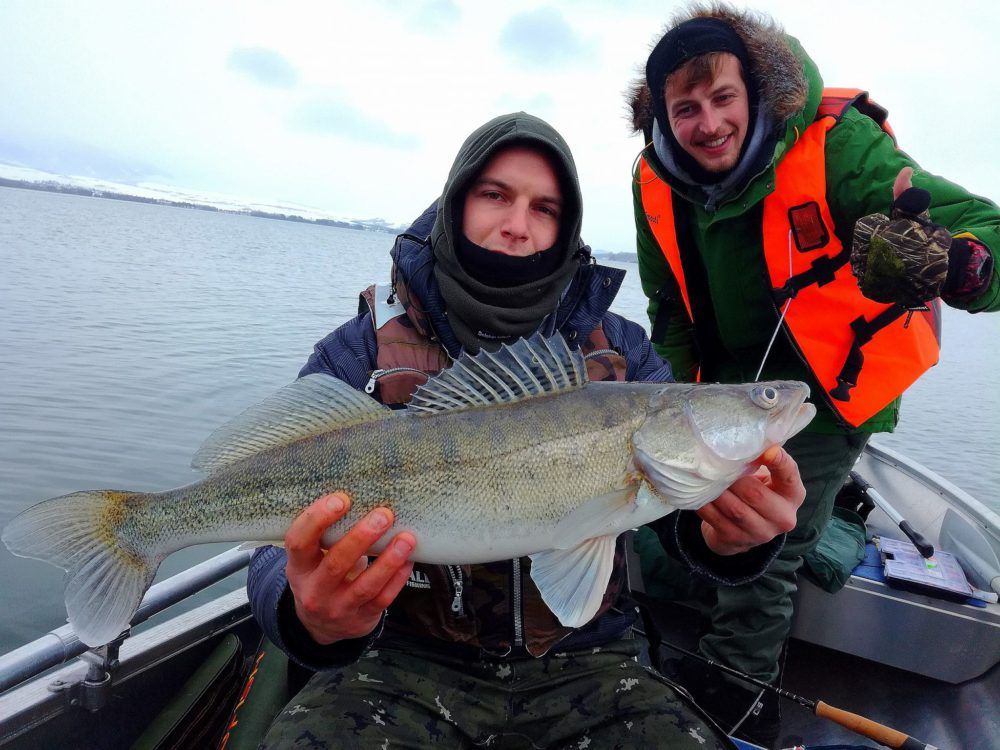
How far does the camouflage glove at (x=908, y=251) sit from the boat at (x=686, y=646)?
7.17 ft

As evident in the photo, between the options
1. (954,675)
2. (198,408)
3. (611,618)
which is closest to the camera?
(611,618)

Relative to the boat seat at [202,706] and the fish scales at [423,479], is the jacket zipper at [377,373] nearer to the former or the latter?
the fish scales at [423,479]

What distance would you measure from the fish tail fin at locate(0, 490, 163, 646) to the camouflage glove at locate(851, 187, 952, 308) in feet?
11.3

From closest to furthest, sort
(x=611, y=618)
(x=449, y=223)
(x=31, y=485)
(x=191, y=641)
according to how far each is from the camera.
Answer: (x=611, y=618), (x=449, y=223), (x=191, y=641), (x=31, y=485)

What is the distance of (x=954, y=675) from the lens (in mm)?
4035

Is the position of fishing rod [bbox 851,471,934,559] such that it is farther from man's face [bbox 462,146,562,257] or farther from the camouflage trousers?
man's face [bbox 462,146,562,257]

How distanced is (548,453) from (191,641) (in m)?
2.33

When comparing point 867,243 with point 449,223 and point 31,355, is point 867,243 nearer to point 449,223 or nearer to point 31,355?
point 449,223

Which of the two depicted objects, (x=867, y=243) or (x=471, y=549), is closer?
(x=471, y=549)

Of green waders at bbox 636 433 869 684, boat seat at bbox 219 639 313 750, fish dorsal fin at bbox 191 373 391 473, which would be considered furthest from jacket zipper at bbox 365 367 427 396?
green waders at bbox 636 433 869 684

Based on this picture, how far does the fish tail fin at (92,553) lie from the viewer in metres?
2.30

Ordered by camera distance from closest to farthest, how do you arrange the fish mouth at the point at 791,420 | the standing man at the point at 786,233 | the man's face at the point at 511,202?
1. the fish mouth at the point at 791,420
2. the man's face at the point at 511,202
3. the standing man at the point at 786,233

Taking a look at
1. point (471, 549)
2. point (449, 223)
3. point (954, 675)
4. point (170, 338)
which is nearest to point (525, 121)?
point (449, 223)

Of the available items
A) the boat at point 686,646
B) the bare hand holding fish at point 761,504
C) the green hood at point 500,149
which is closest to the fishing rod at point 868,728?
the boat at point 686,646
